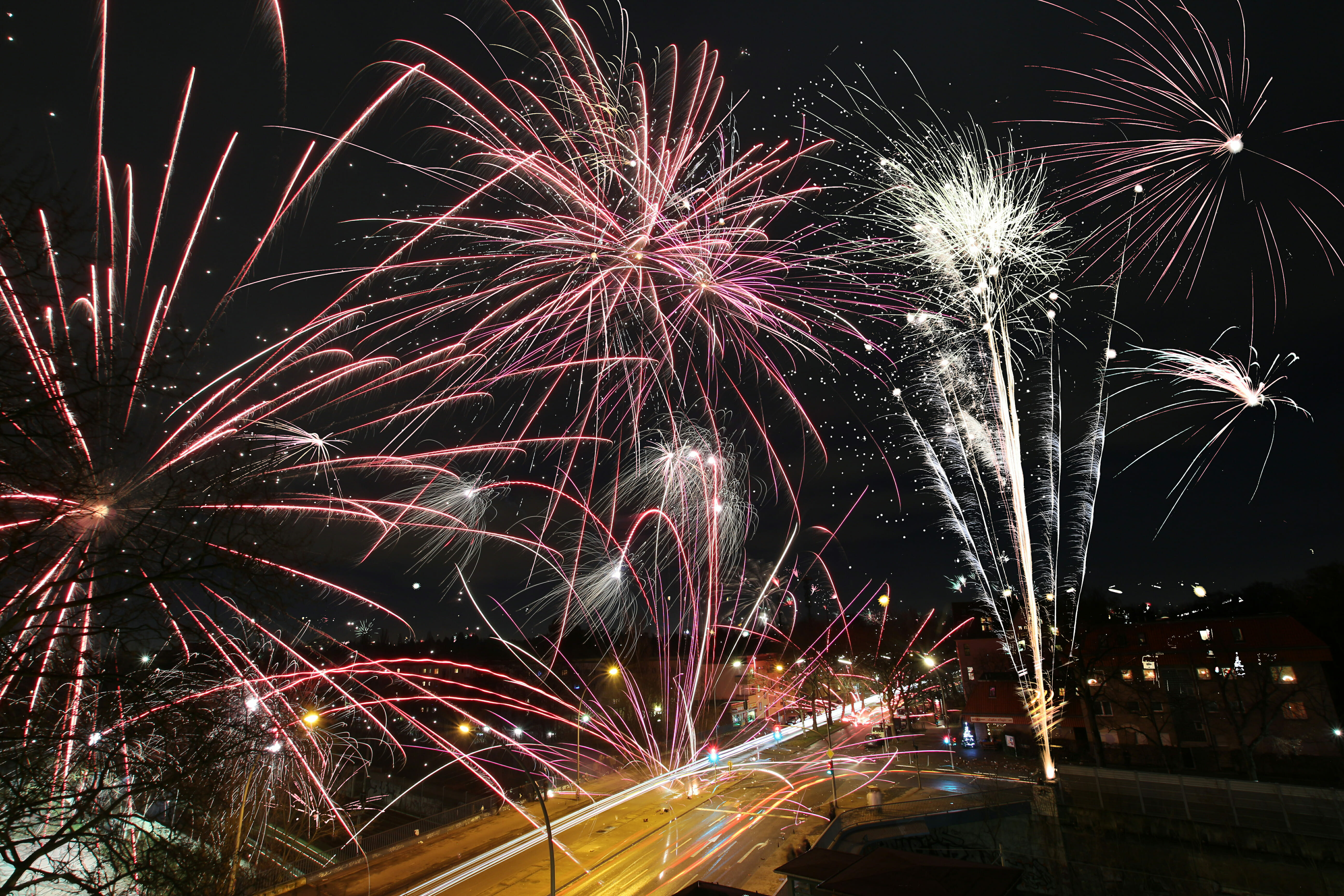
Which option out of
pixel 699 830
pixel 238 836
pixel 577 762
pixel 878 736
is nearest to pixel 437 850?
pixel 238 836

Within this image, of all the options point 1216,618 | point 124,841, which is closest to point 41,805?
point 124,841

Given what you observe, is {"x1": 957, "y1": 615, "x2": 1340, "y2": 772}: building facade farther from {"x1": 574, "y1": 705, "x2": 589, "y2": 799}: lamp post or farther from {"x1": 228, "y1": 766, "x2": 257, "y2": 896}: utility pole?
{"x1": 228, "y1": 766, "x2": 257, "y2": 896}: utility pole

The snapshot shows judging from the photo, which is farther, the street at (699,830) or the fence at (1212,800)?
the fence at (1212,800)

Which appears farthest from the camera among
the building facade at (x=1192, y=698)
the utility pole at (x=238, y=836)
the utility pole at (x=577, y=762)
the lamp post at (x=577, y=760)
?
the building facade at (x=1192, y=698)

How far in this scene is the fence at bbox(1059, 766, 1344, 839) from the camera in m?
17.6

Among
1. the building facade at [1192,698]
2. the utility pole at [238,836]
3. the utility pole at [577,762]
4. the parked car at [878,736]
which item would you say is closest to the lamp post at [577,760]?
the utility pole at [577,762]

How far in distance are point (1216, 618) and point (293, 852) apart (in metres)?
42.9

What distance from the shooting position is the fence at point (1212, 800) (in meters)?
17.6

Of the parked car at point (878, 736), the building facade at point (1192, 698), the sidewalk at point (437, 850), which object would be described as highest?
the building facade at point (1192, 698)

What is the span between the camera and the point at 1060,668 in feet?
107

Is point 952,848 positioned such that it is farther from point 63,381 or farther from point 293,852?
point 63,381

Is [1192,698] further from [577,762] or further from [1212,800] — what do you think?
[577,762]

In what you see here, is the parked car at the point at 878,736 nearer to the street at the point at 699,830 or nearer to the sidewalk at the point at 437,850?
the street at the point at 699,830

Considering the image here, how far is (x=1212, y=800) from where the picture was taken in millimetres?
19188
